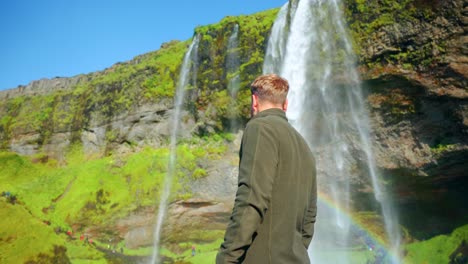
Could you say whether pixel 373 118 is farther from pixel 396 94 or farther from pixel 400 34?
pixel 400 34

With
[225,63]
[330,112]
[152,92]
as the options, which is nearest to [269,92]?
[330,112]

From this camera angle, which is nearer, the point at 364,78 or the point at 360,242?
the point at 364,78

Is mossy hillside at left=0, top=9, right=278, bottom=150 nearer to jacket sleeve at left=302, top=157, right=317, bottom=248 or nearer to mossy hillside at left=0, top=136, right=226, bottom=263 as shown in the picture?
mossy hillside at left=0, top=136, right=226, bottom=263

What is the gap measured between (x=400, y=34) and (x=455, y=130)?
4552 mm

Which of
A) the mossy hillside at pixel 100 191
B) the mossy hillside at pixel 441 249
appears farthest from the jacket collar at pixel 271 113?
the mossy hillside at pixel 100 191

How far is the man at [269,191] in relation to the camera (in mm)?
2148

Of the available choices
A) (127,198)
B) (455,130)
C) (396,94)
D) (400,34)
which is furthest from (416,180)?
(127,198)

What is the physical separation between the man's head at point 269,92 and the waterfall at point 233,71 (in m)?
21.2

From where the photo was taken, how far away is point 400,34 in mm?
16844

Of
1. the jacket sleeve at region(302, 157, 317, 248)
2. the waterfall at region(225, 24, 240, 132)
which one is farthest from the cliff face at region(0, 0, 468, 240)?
the jacket sleeve at region(302, 157, 317, 248)

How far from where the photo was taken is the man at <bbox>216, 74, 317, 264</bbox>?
2148mm

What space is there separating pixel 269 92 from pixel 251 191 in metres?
0.69

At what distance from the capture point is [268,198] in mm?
2209

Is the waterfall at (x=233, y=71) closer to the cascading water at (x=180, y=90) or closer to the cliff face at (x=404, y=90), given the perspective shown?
the cliff face at (x=404, y=90)
